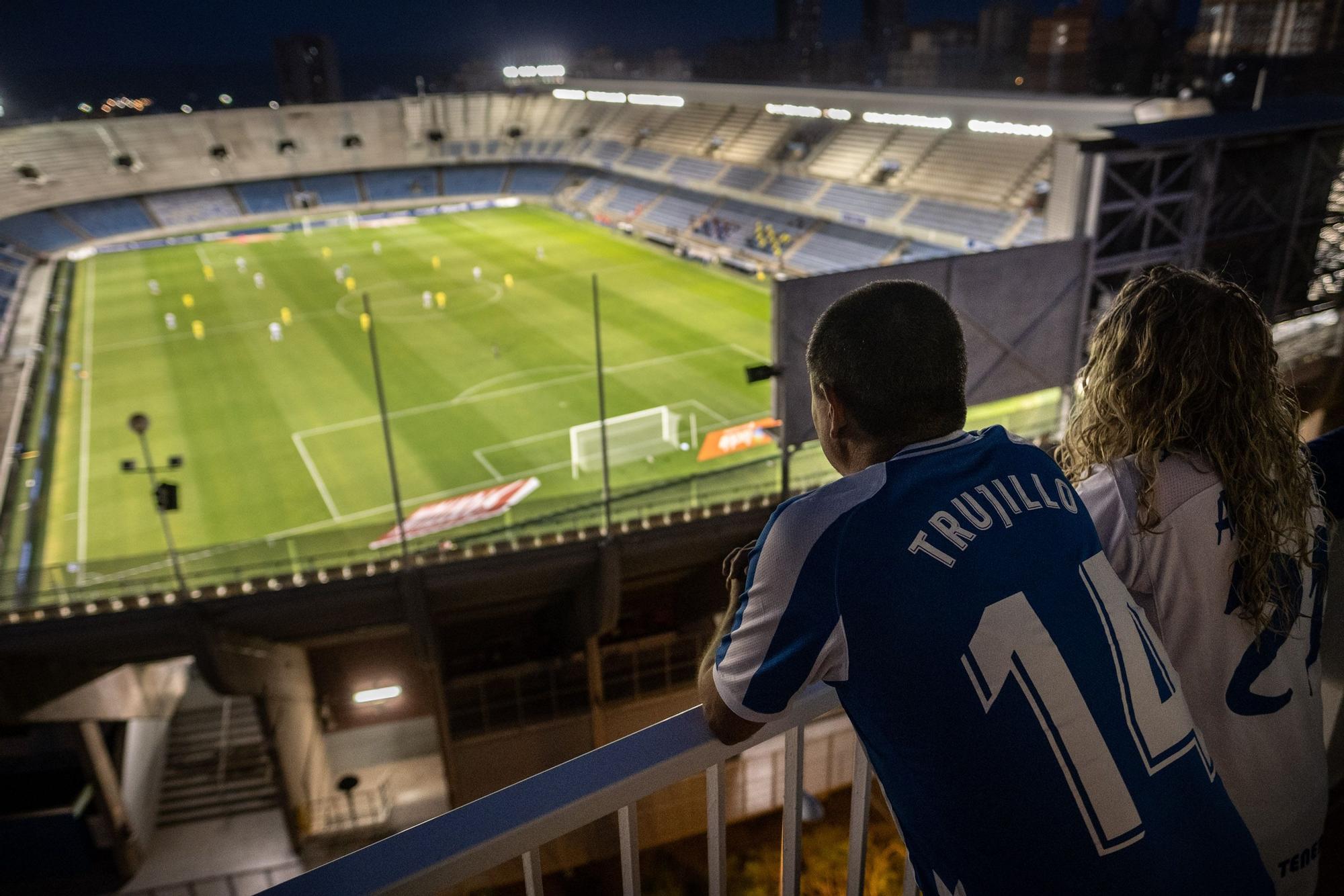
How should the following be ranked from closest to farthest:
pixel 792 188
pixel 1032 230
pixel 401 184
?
1. pixel 1032 230
2. pixel 792 188
3. pixel 401 184

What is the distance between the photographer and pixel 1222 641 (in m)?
2.35

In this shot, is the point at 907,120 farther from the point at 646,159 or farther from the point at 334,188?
the point at 334,188

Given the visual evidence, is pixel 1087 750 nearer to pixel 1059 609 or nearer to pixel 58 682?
pixel 1059 609

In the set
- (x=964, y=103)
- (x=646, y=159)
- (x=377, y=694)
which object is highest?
(x=964, y=103)

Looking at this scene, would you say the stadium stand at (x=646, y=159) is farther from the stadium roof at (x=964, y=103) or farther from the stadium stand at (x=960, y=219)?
the stadium stand at (x=960, y=219)

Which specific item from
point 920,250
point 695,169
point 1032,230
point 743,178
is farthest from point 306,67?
point 1032,230

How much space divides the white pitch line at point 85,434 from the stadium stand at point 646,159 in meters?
31.3

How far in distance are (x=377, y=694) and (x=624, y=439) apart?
8.31 metres

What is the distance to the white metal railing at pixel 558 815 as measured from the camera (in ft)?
5.10

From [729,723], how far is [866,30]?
183 m

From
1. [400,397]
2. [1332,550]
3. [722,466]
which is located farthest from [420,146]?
[1332,550]

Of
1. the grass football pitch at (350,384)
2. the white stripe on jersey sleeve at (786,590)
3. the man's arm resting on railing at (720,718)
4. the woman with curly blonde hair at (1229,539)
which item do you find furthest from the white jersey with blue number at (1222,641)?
the grass football pitch at (350,384)

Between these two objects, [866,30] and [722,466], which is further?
[866,30]

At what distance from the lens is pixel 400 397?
26.9 meters
